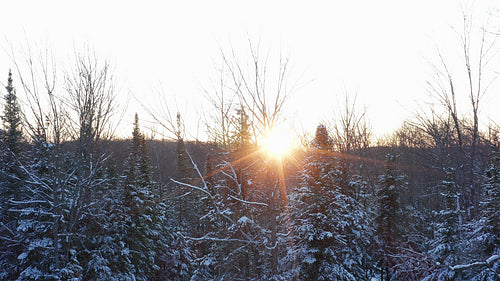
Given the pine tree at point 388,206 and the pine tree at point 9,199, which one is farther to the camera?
the pine tree at point 388,206

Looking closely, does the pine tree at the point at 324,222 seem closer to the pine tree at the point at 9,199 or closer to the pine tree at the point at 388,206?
the pine tree at the point at 388,206

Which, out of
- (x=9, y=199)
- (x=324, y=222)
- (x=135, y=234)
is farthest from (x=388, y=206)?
(x=9, y=199)

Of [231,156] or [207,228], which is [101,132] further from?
[207,228]

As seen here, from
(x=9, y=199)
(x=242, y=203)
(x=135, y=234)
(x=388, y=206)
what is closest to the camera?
(x=242, y=203)

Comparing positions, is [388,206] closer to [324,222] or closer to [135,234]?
[324,222]

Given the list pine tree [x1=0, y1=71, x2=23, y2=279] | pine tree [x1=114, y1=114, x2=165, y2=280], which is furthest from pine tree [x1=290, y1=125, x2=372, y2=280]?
pine tree [x1=0, y1=71, x2=23, y2=279]

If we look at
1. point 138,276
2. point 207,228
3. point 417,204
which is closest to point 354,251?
point 207,228

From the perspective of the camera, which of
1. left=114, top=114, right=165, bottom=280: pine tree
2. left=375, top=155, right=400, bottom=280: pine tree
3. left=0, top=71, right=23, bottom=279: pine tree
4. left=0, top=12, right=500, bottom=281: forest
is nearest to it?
left=0, top=12, right=500, bottom=281: forest

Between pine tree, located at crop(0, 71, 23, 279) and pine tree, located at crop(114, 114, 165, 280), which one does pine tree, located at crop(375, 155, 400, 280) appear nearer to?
pine tree, located at crop(114, 114, 165, 280)

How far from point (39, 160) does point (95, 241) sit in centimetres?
571

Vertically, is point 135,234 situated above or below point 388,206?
below

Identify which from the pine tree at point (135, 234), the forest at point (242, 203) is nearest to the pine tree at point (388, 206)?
the forest at point (242, 203)

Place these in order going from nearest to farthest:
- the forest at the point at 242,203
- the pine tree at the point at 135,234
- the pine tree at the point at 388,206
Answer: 1. the forest at the point at 242,203
2. the pine tree at the point at 135,234
3. the pine tree at the point at 388,206

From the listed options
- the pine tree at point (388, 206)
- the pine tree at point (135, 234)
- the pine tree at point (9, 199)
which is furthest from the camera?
the pine tree at point (388, 206)
